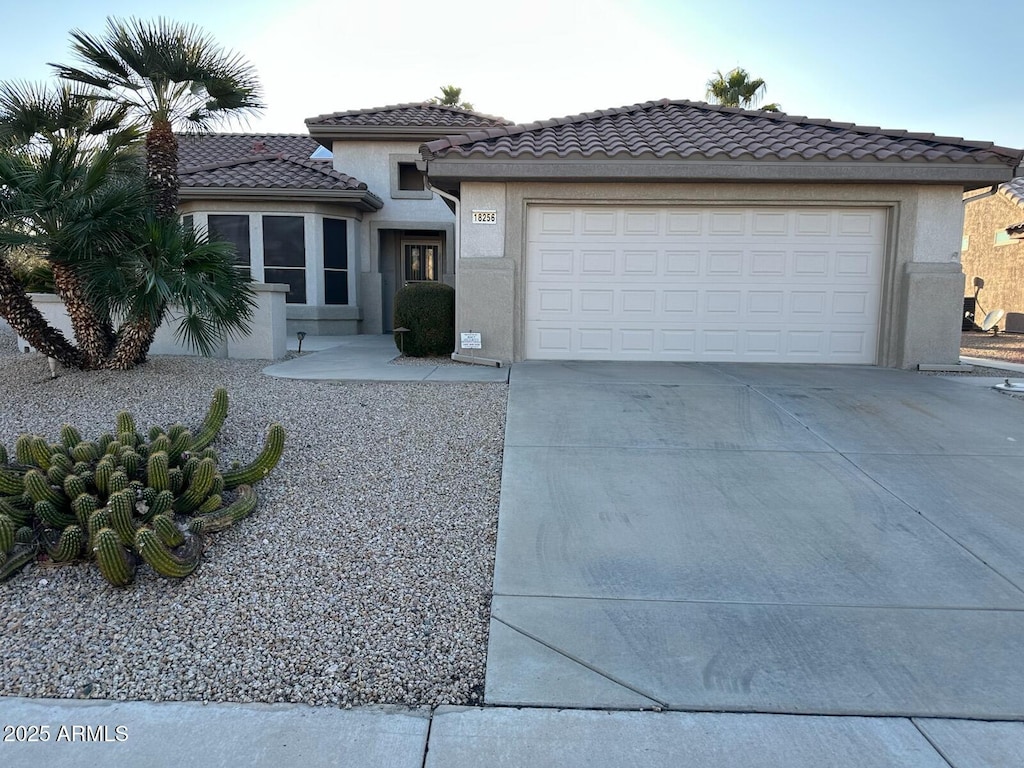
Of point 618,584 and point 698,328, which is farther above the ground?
point 698,328

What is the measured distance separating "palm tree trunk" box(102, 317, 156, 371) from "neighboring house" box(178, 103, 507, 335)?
7525 millimetres

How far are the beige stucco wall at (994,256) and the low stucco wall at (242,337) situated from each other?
19936 millimetres

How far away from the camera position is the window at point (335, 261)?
17.6m

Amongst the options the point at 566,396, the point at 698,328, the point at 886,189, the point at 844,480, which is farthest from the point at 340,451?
the point at 886,189

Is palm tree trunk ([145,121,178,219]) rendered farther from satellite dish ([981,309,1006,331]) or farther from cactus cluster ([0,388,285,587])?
satellite dish ([981,309,1006,331])

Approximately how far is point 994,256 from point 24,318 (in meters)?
26.2

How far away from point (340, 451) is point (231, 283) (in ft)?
11.8

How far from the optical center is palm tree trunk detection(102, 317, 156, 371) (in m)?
9.02

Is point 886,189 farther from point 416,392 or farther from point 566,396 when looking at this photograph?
point 416,392

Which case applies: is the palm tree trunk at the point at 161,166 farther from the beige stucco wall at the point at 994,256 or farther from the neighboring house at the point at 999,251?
the beige stucco wall at the point at 994,256

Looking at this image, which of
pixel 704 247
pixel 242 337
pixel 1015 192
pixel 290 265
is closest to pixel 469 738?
pixel 704 247

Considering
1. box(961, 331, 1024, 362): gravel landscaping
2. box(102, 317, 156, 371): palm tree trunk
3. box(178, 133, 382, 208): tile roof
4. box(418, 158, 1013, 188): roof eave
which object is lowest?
box(961, 331, 1024, 362): gravel landscaping

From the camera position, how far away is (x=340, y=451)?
622cm

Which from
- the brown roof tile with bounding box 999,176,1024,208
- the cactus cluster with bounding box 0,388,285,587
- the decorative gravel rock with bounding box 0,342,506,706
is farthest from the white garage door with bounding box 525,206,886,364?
the brown roof tile with bounding box 999,176,1024,208
